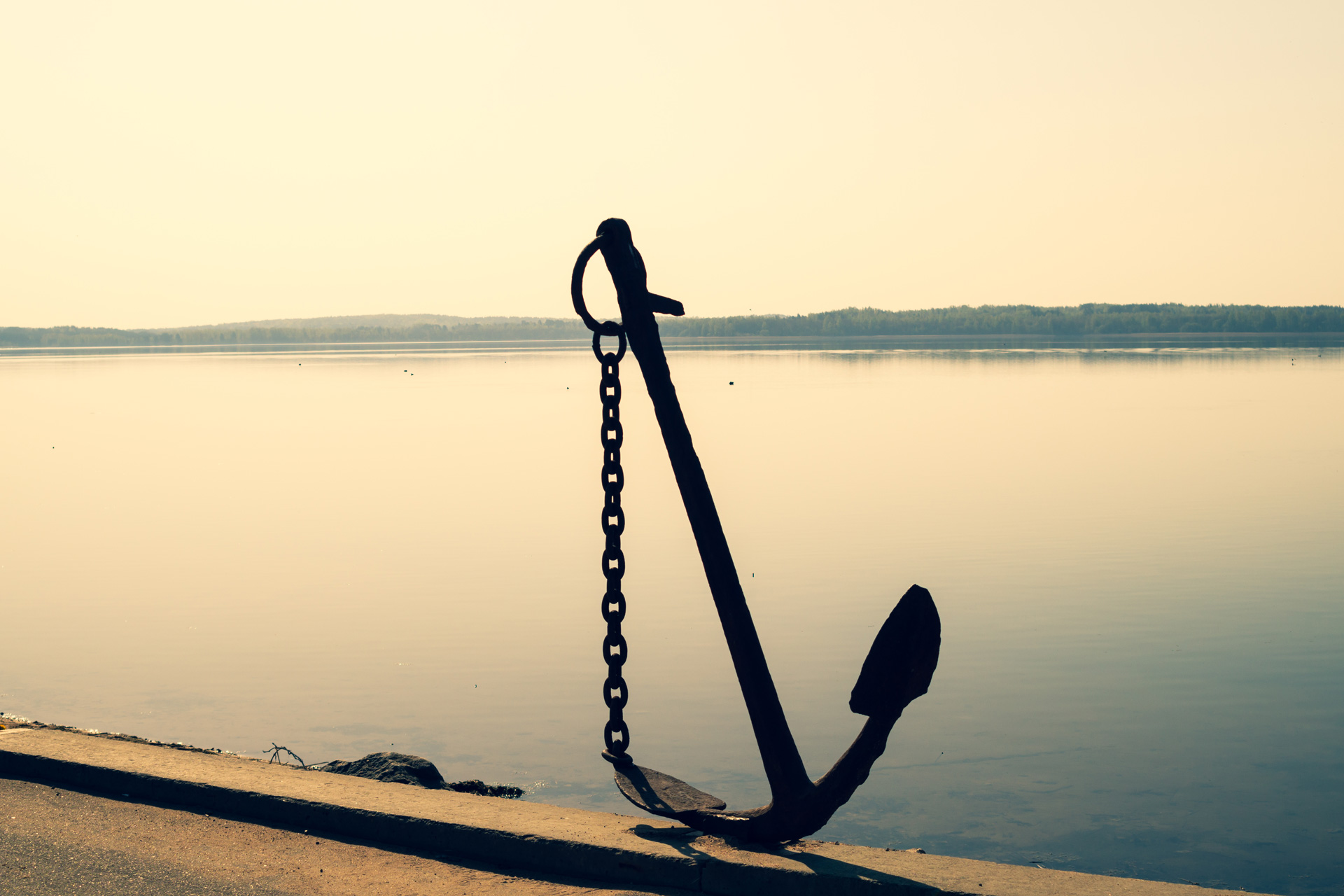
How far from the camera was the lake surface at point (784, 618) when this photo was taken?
279 inches

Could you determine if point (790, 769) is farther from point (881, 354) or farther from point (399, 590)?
point (881, 354)

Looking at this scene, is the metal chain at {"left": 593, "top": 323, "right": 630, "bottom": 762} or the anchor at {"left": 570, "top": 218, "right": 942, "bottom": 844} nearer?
the anchor at {"left": 570, "top": 218, "right": 942, "bottom": 844}

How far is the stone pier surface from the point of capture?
13.3 ft

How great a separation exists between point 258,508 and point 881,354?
3121 inches

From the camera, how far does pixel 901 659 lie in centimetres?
384

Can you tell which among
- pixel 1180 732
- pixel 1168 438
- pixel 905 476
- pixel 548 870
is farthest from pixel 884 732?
pixel 1168 438

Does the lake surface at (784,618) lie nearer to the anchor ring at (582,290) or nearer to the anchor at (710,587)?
the anchor at (710,587)

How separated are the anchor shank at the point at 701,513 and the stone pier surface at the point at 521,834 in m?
0.34

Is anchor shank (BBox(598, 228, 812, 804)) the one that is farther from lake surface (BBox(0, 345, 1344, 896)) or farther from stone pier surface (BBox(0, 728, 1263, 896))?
lake surface (BBox(0, 345, 1344, 896))

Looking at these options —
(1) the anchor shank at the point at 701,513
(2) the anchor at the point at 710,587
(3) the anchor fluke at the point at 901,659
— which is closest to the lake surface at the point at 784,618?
(2) the anchor at the point at 710,587

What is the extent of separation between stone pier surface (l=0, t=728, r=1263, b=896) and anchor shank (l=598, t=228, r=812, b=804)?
0.34 m

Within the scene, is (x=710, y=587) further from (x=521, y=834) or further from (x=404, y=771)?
(x=404, y=771)

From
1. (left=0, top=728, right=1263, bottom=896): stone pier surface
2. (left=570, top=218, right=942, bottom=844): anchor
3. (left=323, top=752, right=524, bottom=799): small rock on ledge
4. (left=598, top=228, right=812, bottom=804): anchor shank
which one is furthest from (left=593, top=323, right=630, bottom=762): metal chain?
(left=323, top=752, right=524, bottom=799): small rock on ledge

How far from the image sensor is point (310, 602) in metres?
11.6
